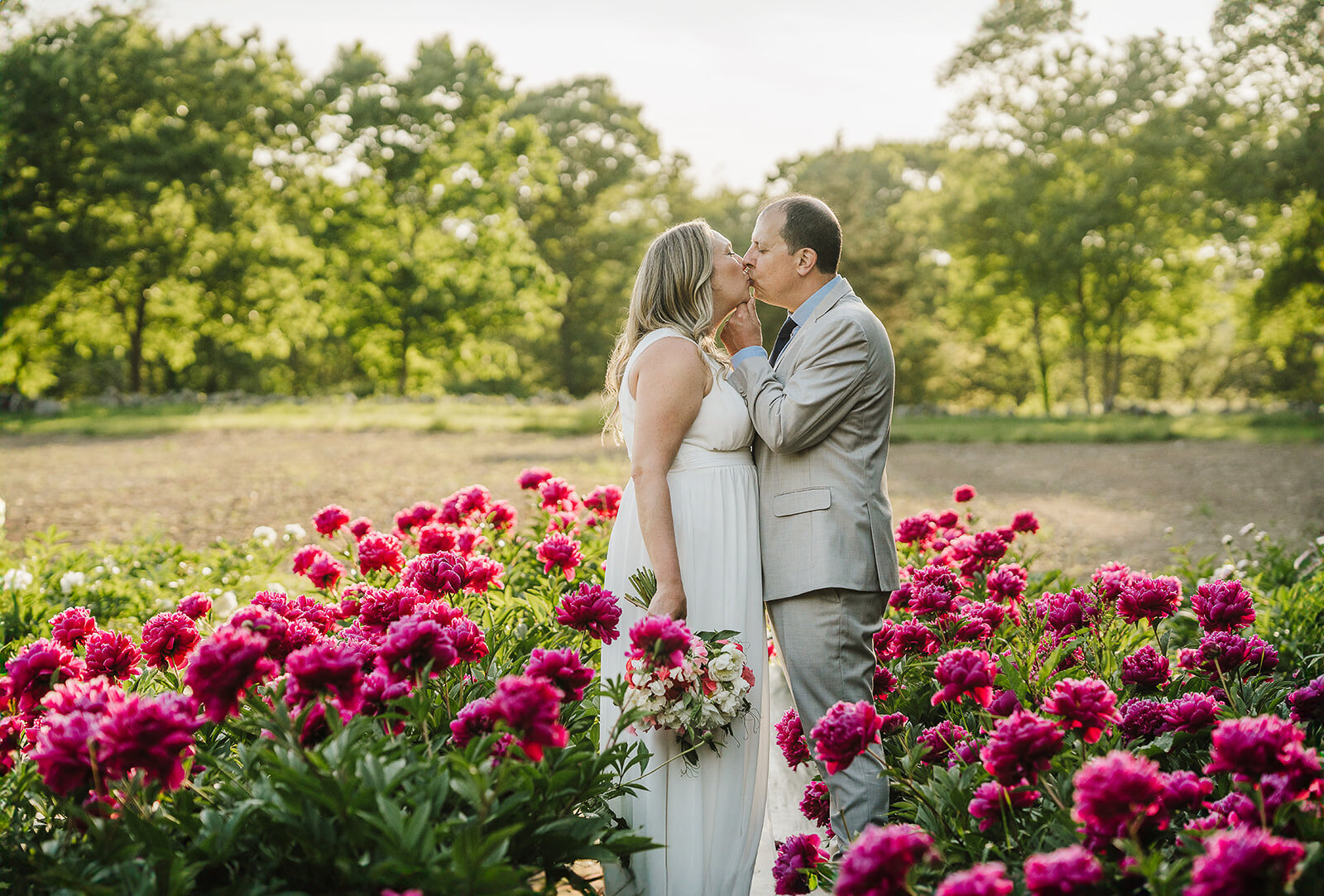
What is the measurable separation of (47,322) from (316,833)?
96.0ft

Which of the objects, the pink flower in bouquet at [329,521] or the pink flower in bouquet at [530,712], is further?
the pink flower in bouquet at [329,521]

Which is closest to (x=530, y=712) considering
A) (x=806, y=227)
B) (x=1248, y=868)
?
(x=1248, y=868)

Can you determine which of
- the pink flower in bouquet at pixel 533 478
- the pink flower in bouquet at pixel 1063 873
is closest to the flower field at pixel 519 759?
the pink flower in bouquet at pixel 1063 873

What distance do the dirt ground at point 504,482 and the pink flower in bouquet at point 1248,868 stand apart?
6.47 m

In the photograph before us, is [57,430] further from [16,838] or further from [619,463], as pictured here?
[16,838]

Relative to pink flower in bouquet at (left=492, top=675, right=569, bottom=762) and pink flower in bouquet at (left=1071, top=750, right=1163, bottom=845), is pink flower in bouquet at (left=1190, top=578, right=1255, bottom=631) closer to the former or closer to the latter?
pink flower in bouquet at (left=1071, top=750, right=1163, bottom=845)

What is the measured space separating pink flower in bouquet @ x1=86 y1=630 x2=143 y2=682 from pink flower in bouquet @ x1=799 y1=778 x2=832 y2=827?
2114mm

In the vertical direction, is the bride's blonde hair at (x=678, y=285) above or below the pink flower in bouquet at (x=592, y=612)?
above

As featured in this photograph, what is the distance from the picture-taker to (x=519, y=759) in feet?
7.39

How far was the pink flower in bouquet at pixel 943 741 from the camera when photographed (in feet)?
8.40

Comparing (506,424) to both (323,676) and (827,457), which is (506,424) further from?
(323,676)

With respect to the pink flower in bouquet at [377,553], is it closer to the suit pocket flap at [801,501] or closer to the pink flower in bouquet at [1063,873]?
the suit pocket flap at [801,501]

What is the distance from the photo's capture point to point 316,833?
1923 millimetres

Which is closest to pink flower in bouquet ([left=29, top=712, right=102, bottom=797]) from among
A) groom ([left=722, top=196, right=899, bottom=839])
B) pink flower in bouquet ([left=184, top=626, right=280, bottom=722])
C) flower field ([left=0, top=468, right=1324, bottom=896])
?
flower field ([left=0, top=468, right=1324, bottom=896])
